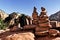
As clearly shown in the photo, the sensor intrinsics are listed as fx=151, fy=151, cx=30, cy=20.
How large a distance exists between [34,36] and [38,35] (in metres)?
0.86

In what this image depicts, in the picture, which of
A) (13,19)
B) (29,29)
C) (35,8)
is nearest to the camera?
(29,29)

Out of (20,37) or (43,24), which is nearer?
(20,37)

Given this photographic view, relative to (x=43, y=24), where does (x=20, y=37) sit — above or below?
below

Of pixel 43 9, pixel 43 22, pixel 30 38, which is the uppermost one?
pixel 43 9

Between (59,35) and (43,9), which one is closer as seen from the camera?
(59,35)

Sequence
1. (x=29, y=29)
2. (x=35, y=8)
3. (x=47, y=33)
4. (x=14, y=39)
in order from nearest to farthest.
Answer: (x=14, y=39), (x=47, y=33), (x=29, y=29), (x=35, y=8)

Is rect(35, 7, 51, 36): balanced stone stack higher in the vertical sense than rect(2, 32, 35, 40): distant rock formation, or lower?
higher

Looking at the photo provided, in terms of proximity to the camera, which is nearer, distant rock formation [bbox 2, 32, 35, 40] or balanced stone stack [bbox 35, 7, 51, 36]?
distant rock formation [bbox 2, 32, 35, 40]

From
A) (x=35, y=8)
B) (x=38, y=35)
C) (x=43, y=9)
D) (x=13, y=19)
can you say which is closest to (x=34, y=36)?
(x=38, y=35)

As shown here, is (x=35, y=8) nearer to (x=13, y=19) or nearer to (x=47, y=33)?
(x=47, y=33)

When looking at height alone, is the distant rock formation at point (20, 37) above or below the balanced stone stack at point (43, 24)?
below

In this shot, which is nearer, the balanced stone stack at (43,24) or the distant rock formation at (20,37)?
the distant rock formation at (20,37)

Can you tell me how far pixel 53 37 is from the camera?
2847 cm

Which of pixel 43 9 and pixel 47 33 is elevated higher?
pixel 43 9
